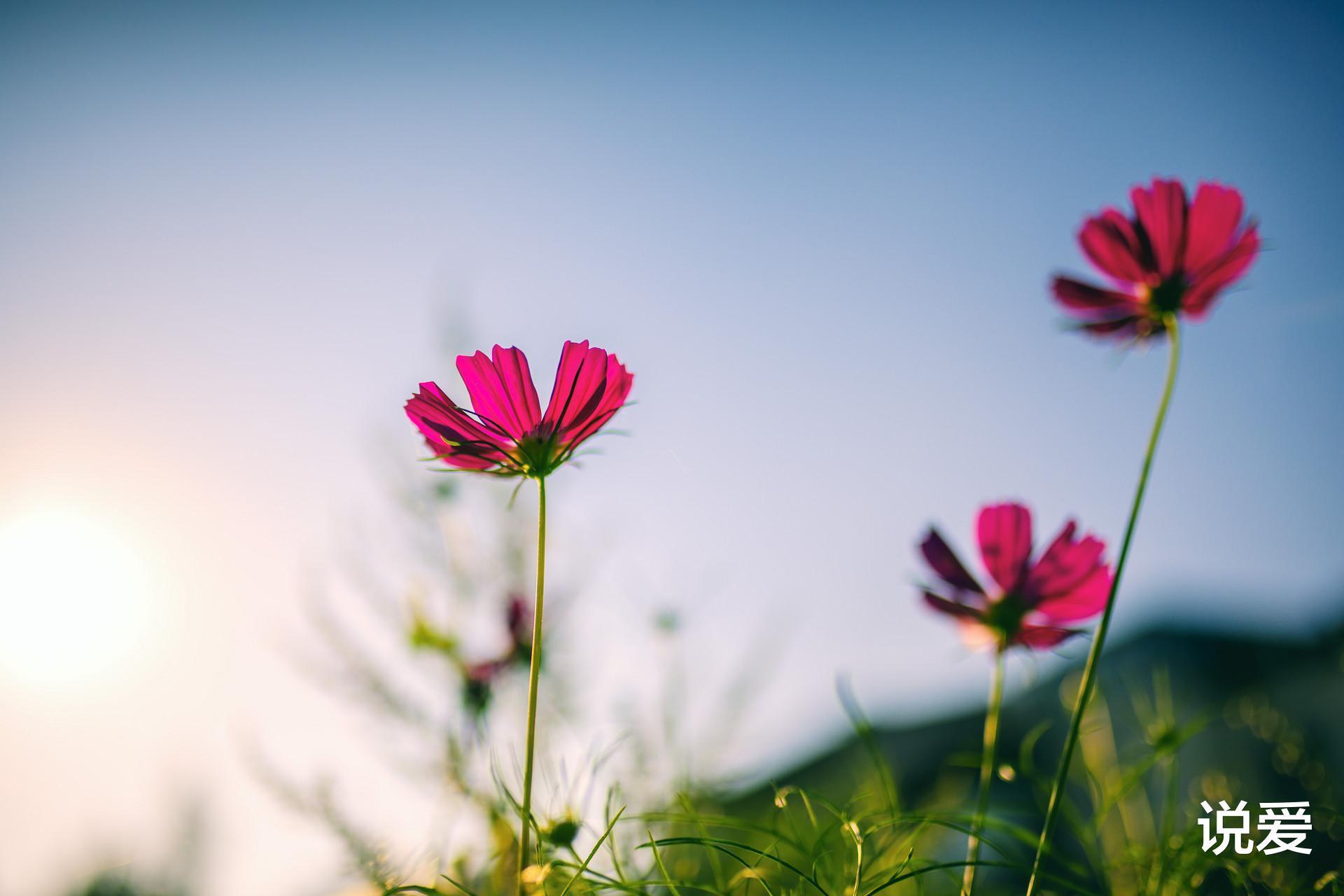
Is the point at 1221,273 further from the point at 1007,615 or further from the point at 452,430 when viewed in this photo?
the point at 452,430

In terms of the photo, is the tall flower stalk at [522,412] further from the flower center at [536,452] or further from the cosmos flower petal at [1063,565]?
the cosmos flower petal at [1063,565]

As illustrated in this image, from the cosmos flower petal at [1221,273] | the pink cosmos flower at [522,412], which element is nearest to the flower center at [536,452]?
the pink cosmos flower at [522,412]

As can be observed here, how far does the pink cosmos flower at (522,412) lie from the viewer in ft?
0.90

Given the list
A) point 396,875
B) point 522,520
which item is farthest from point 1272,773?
point 396,875

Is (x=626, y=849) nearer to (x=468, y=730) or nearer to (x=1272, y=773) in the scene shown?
(x=468, y=730)

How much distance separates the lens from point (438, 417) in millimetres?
271

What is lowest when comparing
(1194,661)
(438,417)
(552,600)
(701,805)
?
(1194,661)

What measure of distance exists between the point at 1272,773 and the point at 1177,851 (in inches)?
59.7

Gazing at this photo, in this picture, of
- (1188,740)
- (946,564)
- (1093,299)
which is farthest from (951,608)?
(1188,740)

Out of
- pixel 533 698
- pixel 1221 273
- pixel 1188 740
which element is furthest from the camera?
pixel 1188 740

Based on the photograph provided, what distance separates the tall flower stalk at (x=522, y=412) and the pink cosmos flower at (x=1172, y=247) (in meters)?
0.21

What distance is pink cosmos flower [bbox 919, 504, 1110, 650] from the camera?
A: 1.04 feet

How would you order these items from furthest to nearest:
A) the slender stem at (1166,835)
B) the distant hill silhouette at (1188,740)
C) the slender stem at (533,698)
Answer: the distant hill silhouette at (1188,740)
the slender stem at (1166,835)
the slender stem at (533,698)

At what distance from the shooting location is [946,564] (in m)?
0.33
